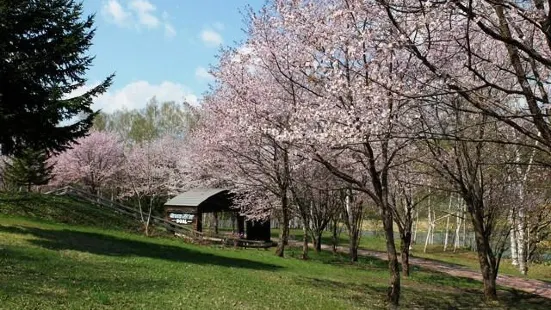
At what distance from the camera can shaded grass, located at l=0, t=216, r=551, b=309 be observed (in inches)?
381

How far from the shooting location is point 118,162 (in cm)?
5044

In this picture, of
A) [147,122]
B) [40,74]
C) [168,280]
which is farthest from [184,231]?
[147,122]

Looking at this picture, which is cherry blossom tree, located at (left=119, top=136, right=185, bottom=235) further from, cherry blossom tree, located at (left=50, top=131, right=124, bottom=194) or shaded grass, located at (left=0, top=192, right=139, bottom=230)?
shaded grass, located at (left=0, top=192, right=139, bottom=230)

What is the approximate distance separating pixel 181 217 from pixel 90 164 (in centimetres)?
2150

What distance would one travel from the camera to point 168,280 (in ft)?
41.2

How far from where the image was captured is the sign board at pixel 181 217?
31.2 m

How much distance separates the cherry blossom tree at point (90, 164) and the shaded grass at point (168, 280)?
26.5m

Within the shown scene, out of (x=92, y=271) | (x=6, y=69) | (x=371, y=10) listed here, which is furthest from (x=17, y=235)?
(x=371, y=10)

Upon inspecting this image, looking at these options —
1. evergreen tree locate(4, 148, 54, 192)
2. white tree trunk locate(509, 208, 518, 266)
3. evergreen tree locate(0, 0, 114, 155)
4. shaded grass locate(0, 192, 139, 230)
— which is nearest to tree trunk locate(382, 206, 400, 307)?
white tree trunk locate(509, 208, 518, 266)

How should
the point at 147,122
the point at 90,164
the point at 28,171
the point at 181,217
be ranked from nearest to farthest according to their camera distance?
the point at 181,217 → the point at 28,171 → the point at 90,164 → the point at 147,122

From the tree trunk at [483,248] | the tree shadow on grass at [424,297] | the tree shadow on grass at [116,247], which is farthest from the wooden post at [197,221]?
the tree trunk at [483,248]

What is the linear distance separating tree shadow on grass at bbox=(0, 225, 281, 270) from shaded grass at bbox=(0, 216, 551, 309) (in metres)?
0.05

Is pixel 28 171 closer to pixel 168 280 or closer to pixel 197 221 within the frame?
pixel 197 221

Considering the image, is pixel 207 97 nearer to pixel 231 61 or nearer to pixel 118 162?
pixel 231 61
